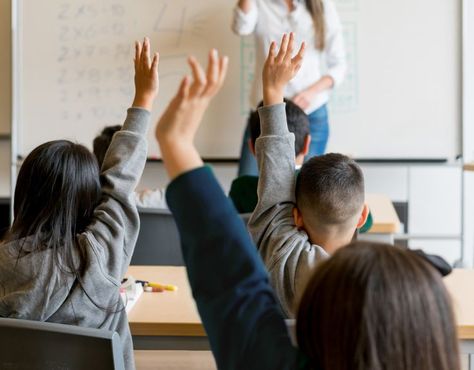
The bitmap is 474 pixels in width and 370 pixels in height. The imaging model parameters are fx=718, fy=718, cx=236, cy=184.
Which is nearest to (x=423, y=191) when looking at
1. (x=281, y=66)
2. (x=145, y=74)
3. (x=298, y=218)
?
(x=298, y=218)

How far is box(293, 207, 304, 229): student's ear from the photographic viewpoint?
5.12 feet

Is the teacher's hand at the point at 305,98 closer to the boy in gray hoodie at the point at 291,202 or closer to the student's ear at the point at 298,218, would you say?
the boy in gray hoodie at the point at 291,202

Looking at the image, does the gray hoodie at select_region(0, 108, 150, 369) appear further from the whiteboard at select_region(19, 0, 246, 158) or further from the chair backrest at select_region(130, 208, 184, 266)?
the whiteboard at select_region(19, 0, 246, 158)

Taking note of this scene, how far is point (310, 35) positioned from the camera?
12.5 ft

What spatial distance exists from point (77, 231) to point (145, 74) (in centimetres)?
37

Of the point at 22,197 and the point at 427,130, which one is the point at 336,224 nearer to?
the point at 22,197

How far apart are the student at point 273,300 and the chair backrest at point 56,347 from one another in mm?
290

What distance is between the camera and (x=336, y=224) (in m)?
1.60

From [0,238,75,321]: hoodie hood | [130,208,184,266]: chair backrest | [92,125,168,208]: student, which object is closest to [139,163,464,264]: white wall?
[92,125,168,208]: student

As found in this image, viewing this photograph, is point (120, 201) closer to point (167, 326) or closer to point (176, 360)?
point (167, 326)

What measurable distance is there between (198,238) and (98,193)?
81 cm

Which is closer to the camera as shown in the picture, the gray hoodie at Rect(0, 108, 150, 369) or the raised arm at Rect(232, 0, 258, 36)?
the gray hoodie at Rect(0, 108, 150, 369)

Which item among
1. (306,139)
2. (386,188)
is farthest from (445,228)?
(306,139)

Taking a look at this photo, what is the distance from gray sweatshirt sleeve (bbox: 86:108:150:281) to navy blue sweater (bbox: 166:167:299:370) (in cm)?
70
